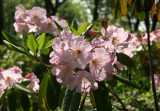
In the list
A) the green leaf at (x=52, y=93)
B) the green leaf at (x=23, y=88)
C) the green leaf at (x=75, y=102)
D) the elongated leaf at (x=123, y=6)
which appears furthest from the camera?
the elongated leaf at (x=123, y=6)

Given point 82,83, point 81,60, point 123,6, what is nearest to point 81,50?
point 81,60

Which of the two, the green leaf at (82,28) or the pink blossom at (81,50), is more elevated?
the green leaf at (82,28)

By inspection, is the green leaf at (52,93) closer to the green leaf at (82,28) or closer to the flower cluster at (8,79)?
the green leaf at (82,28)

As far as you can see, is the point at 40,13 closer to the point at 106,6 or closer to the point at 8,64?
the point at 8,64

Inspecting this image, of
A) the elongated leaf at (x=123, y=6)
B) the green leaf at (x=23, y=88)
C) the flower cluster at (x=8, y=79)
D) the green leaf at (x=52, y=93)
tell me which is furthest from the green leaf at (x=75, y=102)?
the elongated leaf at (x=123, y=6)

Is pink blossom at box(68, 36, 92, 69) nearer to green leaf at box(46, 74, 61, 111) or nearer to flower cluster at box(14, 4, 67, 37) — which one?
green leaf at box(46, 74, 61, 111)

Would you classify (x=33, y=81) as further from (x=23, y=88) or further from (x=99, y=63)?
(x=99, y=63)

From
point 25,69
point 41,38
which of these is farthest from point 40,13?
point 25,69

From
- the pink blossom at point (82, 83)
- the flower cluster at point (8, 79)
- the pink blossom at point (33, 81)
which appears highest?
the pink blossom at point (82, 83)
